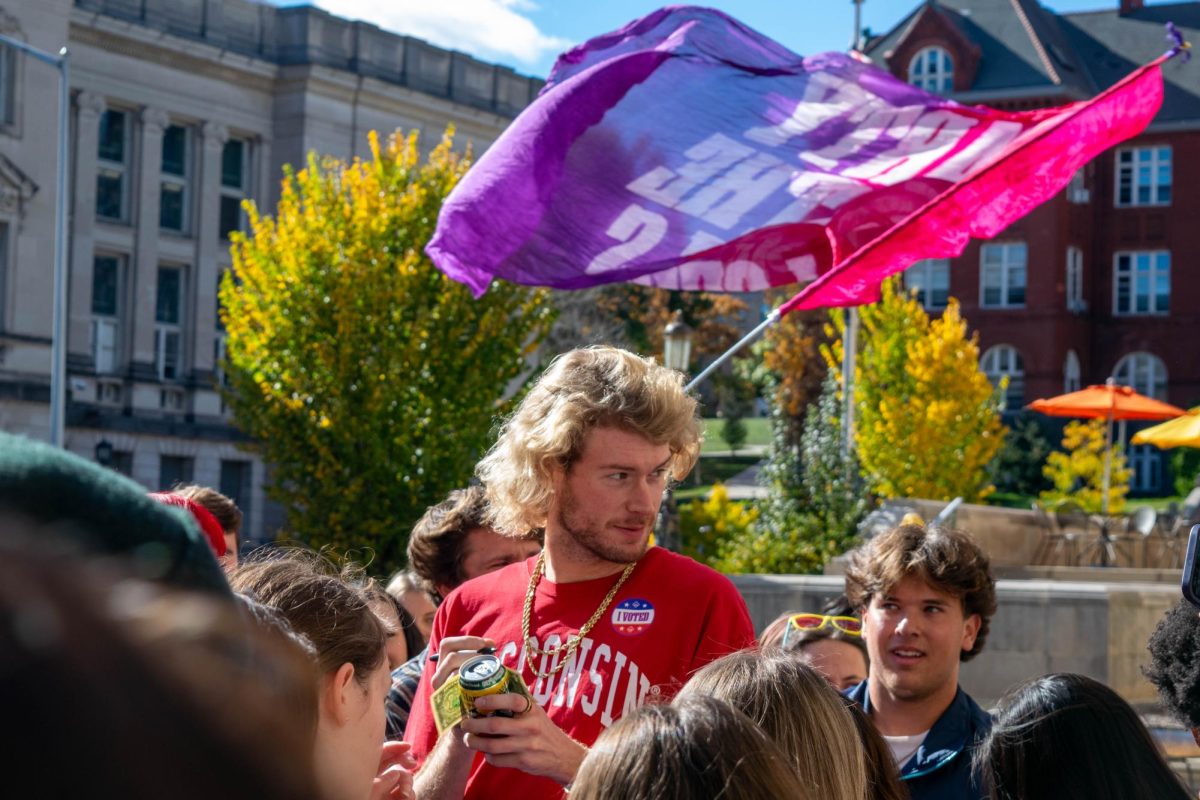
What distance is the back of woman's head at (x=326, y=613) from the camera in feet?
8.83

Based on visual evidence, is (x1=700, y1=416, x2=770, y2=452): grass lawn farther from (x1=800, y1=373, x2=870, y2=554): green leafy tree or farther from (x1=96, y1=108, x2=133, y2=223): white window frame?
(x1=800, y1=373, x2=870, y2=554): green leafy tree

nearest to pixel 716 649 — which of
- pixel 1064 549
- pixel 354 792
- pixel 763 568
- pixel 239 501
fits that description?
pixel 354 792

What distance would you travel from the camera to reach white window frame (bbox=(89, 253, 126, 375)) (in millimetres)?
44469

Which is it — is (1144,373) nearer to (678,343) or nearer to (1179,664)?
(678,343)

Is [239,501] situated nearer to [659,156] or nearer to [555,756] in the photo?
[659,156]

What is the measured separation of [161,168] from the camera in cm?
4566

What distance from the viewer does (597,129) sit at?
898cm

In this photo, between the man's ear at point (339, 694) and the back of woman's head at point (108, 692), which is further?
the man's ear at point (339, 694)

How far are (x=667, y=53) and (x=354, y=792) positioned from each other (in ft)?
24.5

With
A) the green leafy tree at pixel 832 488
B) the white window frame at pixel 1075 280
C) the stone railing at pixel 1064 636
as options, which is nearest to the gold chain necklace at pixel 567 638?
the stone railing at pixel 1064 636

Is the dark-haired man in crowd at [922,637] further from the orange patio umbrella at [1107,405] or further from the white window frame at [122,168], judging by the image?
the white window frame at [122,168]

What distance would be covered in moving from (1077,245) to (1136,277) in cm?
257

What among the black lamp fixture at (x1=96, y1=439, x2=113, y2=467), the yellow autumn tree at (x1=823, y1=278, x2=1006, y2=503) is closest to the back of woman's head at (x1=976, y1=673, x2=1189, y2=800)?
the yellow autumn tree at (x1=823, y1=278, x2=1006, y2=503)

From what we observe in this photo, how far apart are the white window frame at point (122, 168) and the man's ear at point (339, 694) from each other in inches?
1724
